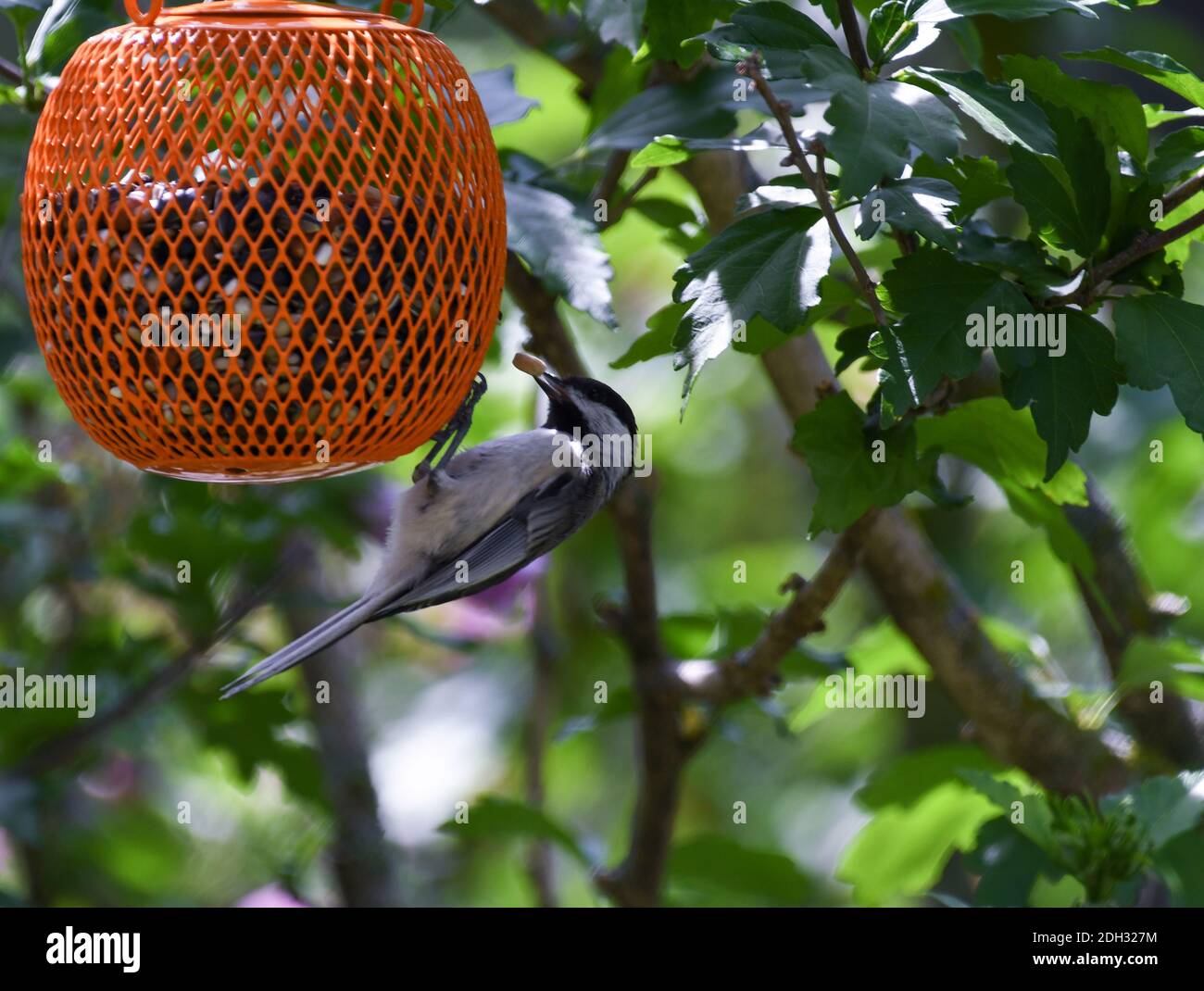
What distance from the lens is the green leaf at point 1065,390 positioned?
1668 mm

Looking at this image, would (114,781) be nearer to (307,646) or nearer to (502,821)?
(502,821)

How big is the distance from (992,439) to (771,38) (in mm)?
734

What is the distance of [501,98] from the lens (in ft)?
7.99

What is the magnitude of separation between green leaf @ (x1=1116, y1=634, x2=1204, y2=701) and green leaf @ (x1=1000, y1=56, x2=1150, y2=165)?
41.9 inches

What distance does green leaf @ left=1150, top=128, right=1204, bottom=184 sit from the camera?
1.77m

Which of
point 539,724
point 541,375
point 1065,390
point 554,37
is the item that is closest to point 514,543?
point 541,375

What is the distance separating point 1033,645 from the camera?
3.19 metres

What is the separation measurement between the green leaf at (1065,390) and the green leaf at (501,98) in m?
1.03

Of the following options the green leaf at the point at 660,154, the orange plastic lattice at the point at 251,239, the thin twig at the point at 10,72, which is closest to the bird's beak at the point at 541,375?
the orange plastic lattice at the point at 251,239

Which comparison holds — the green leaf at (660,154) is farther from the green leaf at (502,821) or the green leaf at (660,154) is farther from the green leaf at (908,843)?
the green leaf at (908,843)

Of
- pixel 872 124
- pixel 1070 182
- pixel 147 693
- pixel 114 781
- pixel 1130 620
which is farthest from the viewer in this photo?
pixel 114 781

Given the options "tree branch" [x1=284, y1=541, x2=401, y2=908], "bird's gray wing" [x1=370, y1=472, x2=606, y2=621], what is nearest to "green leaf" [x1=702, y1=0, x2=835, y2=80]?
"bird's gray wing" [x1=370, y1=472, x2=606, y2=621]

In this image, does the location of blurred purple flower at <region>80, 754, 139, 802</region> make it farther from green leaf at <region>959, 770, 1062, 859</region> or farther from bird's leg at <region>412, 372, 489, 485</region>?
green leaf at <region>959, 770, 1062, 859</region>
